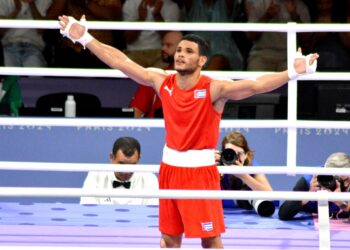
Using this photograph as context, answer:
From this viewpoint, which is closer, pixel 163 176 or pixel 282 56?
pixel 163 176

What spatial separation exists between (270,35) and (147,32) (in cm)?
100

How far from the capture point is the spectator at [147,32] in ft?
29.2

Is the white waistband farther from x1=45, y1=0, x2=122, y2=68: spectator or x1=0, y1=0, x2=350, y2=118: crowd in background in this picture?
x1=45, y1=0, x2=122, y2=68: spectator

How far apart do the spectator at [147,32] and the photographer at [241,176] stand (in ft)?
6.40

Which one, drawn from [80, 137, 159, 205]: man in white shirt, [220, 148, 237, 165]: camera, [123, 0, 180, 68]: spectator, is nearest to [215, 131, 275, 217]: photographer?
[220, 148, 237, 165]: camera

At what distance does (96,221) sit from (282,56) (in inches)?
112

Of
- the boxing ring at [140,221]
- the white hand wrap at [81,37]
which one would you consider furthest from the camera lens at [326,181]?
the white hand wrap at [81,37]

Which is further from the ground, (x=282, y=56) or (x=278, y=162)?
(x=282, y=56)

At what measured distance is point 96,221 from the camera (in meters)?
6.75

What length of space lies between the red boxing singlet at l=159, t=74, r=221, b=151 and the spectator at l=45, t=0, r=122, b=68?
3460mm

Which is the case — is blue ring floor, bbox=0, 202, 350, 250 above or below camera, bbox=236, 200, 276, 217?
below

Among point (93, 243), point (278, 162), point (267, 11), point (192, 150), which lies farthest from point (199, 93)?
point (267, 11)

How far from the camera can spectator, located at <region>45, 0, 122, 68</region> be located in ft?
29.5

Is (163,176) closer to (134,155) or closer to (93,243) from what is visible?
(93,243)
